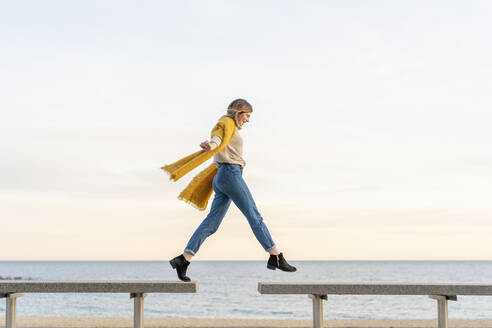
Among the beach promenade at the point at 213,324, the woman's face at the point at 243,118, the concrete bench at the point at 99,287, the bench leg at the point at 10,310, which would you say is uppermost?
the woman's face at the point at 243,118

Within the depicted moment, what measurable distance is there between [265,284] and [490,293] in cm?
206

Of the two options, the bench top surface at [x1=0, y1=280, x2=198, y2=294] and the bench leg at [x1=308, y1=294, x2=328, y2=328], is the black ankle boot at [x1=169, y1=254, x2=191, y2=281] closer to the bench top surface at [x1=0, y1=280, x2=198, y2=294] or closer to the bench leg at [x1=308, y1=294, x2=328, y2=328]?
the bench top surface at [x1=0, y1=280, x2=198, y2=294]

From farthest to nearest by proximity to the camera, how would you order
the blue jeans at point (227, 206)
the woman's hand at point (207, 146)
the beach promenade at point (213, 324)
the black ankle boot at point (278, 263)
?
the beach promenade at point (213, 324), the black ankle boot at point (278, 263), the blue jeans at point (227, 206), the woman's hand at point (207, 146)

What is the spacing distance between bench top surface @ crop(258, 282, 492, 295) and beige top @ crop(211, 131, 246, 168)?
1164mm

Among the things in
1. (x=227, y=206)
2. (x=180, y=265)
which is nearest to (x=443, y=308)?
(x=227, y=206)

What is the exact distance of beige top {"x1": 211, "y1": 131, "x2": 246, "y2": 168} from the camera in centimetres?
502

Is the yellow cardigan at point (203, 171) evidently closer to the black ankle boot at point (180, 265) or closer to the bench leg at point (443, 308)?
the black ankle boot at point (180, 265)

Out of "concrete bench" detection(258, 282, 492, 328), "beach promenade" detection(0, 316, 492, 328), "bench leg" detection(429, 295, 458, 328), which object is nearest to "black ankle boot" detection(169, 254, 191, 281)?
"concrete bench" detection(258, 282, 492, 328)

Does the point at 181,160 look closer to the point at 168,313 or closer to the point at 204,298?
the point at 168,313

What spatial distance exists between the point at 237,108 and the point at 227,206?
0.95m

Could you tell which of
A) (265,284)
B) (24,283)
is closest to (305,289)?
(265,284)

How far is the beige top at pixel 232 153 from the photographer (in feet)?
16.5

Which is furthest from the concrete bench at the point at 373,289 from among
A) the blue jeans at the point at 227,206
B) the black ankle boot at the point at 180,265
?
the black ankle boot at the point at 180,265

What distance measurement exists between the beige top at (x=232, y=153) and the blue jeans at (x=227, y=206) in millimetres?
49
